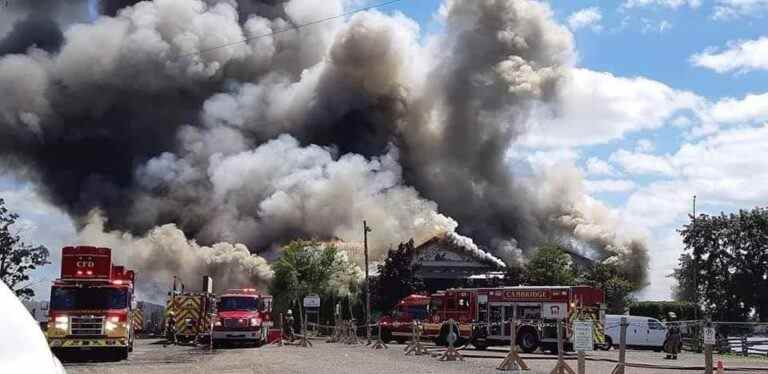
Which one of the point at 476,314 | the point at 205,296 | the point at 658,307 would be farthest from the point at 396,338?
the point at 658,307

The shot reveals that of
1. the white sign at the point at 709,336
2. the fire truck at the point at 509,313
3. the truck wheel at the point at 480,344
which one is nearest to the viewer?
the white sign at the point at 709,336

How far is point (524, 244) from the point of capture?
9062 centimetres

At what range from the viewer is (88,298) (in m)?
24.3

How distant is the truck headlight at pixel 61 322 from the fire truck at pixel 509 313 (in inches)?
535

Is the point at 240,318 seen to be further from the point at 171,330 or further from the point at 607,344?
the point at 607,344

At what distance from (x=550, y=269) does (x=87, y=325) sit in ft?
150

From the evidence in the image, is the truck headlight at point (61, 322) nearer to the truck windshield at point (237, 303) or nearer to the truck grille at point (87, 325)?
the truck grille at point (87, 325)

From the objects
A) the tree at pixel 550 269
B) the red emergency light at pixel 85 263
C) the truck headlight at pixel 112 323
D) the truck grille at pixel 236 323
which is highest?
the tree at pixel 550 269

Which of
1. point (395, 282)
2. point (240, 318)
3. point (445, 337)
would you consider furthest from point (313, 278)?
point (240, 318)

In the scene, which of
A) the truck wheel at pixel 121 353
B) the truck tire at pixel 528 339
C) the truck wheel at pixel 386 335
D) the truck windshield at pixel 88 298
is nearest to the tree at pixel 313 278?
the truck wheel at pixel 386 335

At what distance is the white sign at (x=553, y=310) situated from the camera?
1252 inches

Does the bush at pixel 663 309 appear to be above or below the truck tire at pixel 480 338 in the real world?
above

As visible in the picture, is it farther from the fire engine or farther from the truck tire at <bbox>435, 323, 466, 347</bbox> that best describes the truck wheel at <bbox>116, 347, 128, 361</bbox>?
the truck tire at <bbox>435, 323, 466, 347</bbox>

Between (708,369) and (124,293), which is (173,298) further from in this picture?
(708,369)
